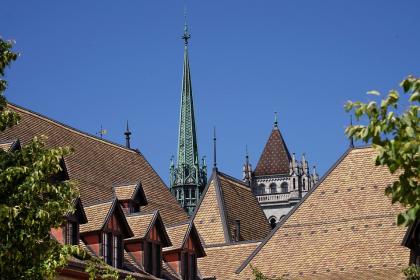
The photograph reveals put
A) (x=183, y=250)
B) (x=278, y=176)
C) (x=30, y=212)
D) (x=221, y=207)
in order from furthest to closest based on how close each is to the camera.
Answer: (x=278, y=176), (x=221, y=207), (x=183, y=250), (x=30, y=212)

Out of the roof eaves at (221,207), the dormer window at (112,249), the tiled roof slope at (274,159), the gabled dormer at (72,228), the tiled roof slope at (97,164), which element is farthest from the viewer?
the tiled roof slope at (274,159)

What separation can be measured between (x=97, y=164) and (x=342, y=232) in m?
7.94

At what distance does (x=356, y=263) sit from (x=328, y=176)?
4.47 m

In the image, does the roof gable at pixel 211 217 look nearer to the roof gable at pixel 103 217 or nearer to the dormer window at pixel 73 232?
the roof gable at pixel 103 217

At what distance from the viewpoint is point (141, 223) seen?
3262 centimetres

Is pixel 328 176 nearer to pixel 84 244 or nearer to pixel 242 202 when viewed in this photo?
pixel 242 202

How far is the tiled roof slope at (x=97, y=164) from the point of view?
3319 cm

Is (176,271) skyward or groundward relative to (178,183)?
groundward

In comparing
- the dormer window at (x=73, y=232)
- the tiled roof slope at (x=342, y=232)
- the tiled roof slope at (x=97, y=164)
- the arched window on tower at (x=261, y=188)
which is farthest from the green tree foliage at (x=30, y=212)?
the arched window on tower at (x=261, y=188)

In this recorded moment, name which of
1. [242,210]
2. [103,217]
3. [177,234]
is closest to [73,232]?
[103,217]

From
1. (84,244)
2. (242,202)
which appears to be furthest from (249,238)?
(84,244)

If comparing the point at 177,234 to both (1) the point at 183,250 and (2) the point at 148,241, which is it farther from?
(2) the point at 148,241

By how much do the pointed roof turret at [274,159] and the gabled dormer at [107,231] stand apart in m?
109

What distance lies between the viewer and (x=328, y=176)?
125 ft
